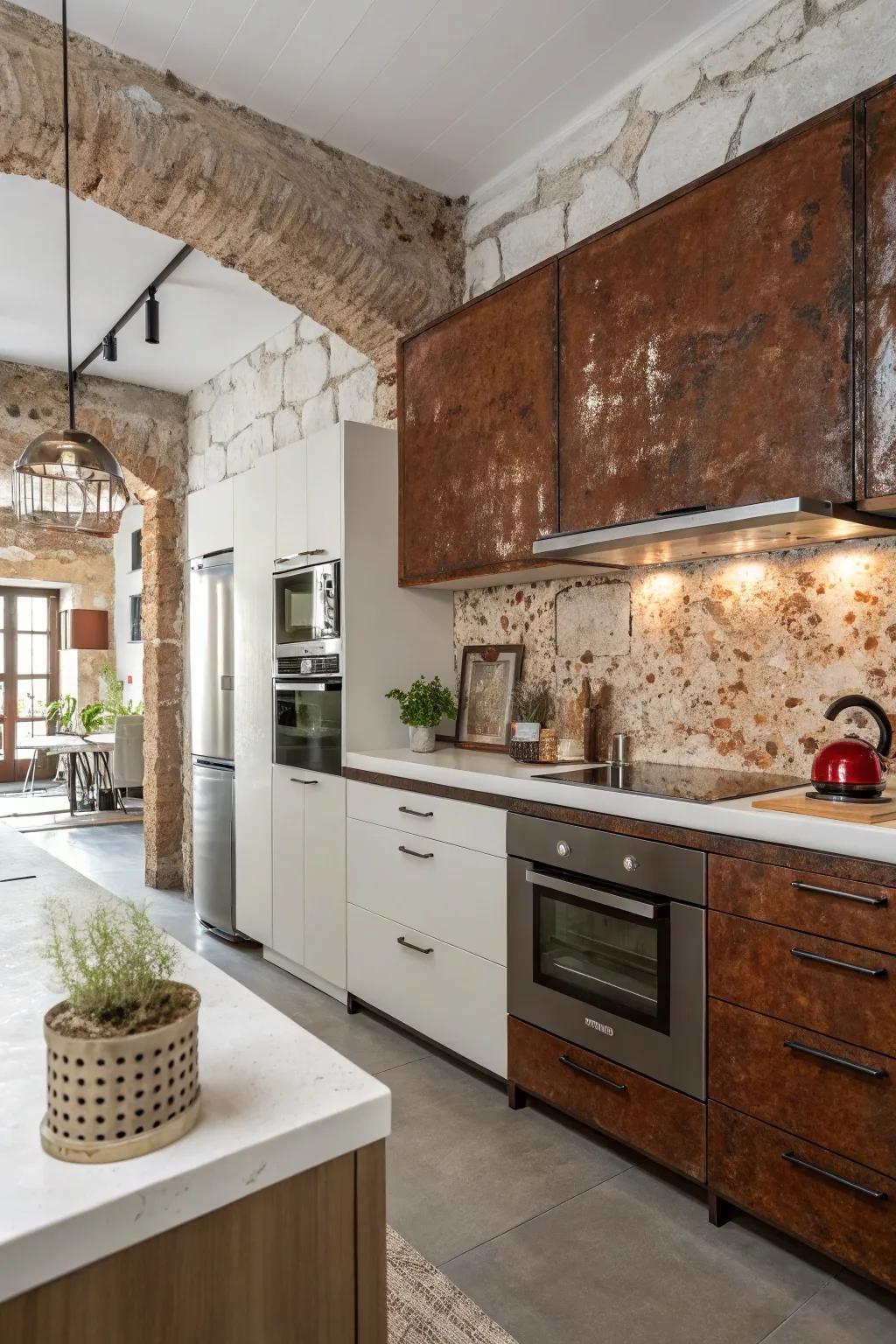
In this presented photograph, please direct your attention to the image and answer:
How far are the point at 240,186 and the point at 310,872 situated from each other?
8.31 feet

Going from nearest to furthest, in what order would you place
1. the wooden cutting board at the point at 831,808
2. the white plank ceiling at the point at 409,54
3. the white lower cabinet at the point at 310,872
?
the wooden cutting board at the point at 831,808 → the white plank ceiling at the point at 409,54 → the white lower cabinet at the point at 310,872

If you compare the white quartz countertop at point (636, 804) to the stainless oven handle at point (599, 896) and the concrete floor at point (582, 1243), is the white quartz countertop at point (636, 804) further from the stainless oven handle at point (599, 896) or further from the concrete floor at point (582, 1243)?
the concrete floor at point (582, 1243)

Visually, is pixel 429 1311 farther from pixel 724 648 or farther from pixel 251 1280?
pixel 724 648

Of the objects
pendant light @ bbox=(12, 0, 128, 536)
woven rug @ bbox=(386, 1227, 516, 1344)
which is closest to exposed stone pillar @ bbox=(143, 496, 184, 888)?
pendant light @ bbox=(12, 0, 128, 536)

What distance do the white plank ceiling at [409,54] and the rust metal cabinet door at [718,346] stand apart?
661 millimetres

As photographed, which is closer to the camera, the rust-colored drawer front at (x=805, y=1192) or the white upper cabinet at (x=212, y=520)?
the rust-colored drawer front at (x=805, y=1192)

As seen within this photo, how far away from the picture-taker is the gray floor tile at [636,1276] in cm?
171

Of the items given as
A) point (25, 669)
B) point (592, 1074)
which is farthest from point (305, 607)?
point (25, 669)

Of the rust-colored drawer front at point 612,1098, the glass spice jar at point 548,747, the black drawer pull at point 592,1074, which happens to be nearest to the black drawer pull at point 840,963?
the rust-colored drawer front at point 612,1098

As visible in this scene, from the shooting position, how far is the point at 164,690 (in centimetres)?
552

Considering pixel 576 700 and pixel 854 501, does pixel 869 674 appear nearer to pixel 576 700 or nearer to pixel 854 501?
pixel 854 501

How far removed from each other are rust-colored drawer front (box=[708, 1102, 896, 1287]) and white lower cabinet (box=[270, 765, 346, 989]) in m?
1.70

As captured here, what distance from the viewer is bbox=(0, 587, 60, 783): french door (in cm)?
973

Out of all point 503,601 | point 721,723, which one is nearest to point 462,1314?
point 721,723
